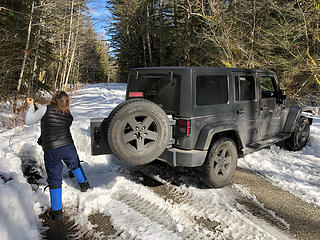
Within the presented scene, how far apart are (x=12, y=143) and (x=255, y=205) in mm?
4262

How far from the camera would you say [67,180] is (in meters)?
3.79

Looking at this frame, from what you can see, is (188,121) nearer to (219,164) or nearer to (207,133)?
(207,133)

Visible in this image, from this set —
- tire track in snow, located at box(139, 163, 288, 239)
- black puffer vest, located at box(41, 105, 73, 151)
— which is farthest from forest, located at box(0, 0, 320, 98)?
tire track in snow, located at box(139, 163, 288, 239)

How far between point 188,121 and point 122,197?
157 cm

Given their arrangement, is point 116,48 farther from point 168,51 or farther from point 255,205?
point 255,205

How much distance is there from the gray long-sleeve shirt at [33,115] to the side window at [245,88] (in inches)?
124

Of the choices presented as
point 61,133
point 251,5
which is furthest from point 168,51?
point 61,133

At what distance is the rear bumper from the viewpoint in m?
3.25

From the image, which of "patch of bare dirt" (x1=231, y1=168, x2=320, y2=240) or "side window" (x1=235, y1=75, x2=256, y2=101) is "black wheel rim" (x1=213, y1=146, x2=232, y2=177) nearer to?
"patch of bare dirt" (x1=231, y1=168, x2=320, y2=240)

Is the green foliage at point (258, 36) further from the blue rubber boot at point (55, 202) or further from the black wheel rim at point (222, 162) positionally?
the blue rubber boot at point (55, 202)

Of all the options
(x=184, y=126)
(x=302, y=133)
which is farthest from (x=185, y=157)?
(x=302, y=133)

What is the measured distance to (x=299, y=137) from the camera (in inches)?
218

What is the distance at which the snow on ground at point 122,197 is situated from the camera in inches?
101

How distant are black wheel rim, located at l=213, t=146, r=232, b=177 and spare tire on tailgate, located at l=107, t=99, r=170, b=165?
1.05m
